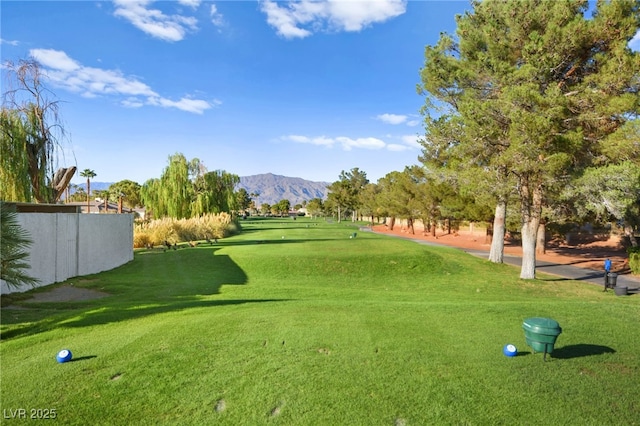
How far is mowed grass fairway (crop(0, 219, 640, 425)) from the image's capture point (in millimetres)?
4090

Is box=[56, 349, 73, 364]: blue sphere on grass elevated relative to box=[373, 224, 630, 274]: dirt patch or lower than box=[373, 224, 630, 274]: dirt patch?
elevated

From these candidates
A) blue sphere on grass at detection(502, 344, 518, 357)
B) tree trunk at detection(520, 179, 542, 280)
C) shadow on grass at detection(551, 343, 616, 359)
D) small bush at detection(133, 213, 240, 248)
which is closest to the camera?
blue sphere on grass at detection(502, 344, 518, 357)

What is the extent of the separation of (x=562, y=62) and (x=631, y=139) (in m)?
4.17

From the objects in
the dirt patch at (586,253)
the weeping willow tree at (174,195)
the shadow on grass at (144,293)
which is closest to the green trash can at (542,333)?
the shadow on grass at (144,293)

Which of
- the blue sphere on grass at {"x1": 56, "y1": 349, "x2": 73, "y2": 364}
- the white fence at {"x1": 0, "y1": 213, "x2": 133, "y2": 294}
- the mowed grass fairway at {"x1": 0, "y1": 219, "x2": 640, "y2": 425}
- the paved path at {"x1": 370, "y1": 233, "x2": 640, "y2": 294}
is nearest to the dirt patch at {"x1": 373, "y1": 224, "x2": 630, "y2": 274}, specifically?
the paved path at {"x1": 370, "y1": 233, "x2": 640, "y2": 294}

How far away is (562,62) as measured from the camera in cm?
1587

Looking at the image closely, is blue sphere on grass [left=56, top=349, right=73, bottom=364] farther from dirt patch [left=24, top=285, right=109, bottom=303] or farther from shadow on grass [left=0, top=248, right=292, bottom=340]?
dirt patch [left=24, top=285, right=109, bottom=303]

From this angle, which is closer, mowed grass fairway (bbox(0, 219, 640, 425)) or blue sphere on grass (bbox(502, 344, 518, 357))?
mowed grass fairway (bbox(0, 219, 640, 425))

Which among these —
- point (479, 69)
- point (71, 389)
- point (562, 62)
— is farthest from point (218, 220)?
point (71, 389)

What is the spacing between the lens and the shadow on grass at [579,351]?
5840 millimetres

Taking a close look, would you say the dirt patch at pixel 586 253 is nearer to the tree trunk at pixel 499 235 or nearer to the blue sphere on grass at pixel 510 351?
the tree trunk at pixel 499 235

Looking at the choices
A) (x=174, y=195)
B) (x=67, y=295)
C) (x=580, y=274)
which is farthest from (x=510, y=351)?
(x=174, y=195)

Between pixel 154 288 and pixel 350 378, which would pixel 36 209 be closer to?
pixel 154 288

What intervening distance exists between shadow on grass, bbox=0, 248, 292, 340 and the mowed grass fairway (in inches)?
3.6
